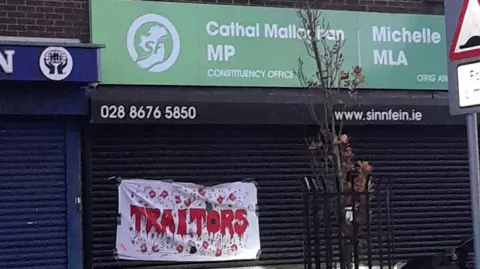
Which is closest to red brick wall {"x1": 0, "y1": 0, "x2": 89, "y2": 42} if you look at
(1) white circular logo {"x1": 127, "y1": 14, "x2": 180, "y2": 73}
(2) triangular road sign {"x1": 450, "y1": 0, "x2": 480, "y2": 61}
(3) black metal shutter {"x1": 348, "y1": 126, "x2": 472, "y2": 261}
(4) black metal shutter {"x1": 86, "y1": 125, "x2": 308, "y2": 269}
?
(1) white circular logo {"x1": 127, "y1": 14, "x2": 180, "y2": 73}

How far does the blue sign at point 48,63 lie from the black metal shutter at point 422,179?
4.00 metres

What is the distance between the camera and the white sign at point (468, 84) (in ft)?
17.2

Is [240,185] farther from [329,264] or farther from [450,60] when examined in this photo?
[450,60]

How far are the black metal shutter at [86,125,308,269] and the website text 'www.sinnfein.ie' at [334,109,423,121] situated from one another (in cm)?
74

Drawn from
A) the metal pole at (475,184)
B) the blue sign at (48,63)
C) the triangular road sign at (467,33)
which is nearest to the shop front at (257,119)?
the blue sign at (48,63)

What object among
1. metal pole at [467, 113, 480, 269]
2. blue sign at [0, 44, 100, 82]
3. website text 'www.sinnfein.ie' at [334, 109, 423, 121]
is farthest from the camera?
website text 'www.sinnfein.ie' at [334, 109, 423, 121]

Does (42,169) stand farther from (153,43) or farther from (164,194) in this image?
(153,43)

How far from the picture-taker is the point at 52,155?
11008mm

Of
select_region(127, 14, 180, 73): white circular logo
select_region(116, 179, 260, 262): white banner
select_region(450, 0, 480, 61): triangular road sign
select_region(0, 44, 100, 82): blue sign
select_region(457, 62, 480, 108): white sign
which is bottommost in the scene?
select_region(116, 179, 260, 262): white banner

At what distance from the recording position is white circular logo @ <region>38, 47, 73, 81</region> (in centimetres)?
1034

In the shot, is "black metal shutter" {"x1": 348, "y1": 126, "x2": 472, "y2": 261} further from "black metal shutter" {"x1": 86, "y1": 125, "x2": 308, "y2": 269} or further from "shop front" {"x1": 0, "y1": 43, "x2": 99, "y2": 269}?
"shop front" {"x1": 0, "y1": 43, "x2": 99, "y2": 269}

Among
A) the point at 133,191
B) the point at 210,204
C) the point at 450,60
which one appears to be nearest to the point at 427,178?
the point at 210,204

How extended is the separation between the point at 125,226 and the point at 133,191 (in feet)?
1.55

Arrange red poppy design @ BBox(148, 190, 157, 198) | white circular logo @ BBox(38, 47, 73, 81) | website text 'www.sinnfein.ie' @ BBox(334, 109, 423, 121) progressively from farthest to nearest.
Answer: website text 'www.sinnfein.ie' @ BBox(334, 109, 423, 121), red poppy design @ BBox(148, 190, 157, 198), white circular logo @ BBox(38, 47, 73, 81)
